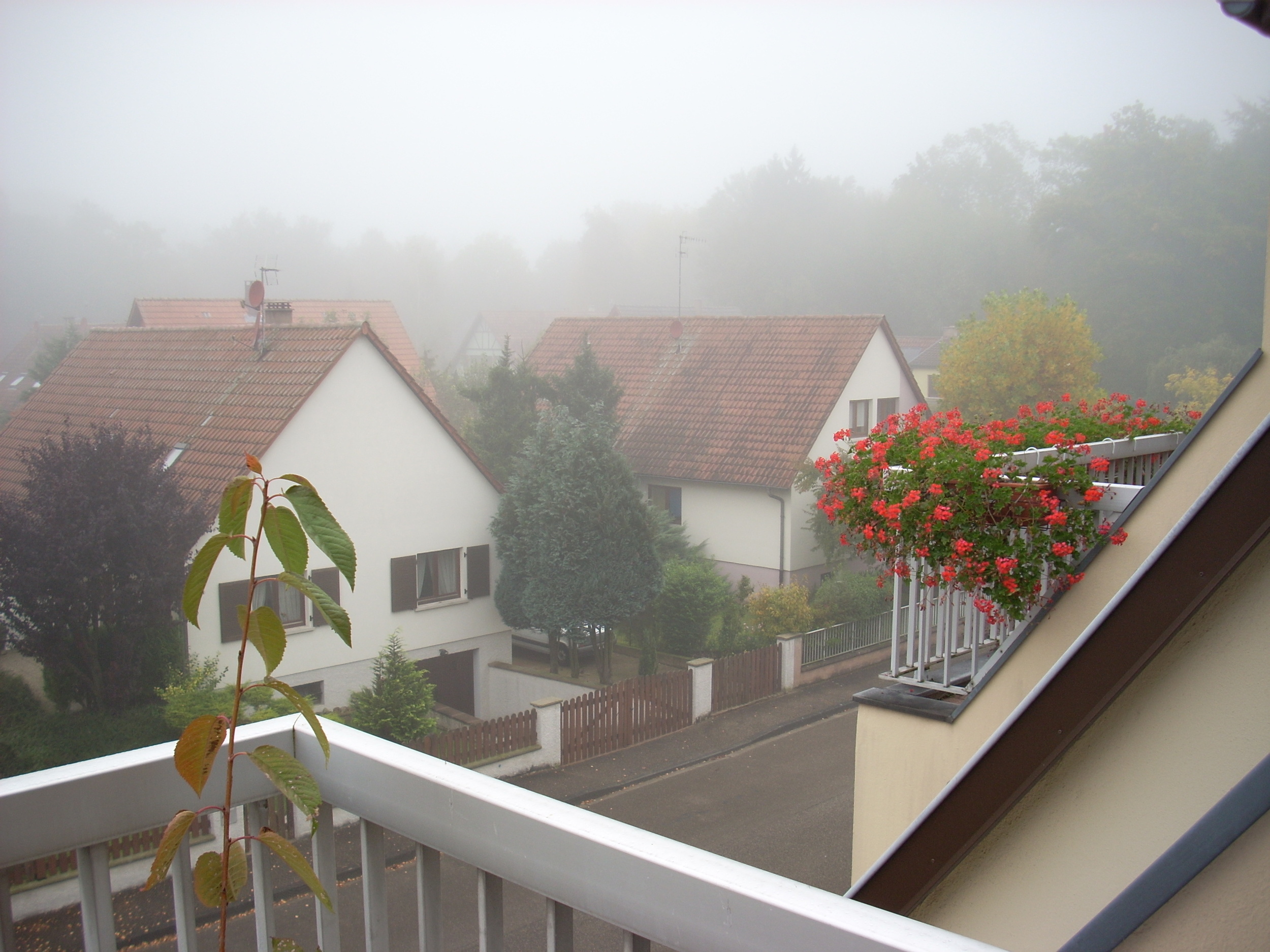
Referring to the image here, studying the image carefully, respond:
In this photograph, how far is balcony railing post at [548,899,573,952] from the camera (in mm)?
427

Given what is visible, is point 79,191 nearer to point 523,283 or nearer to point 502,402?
point 502,402

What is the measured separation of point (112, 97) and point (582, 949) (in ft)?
34.8

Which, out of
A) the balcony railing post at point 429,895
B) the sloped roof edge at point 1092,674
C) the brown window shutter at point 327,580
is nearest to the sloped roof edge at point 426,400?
the brown window shutter at point 327,580

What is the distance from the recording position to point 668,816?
4809 millimetres

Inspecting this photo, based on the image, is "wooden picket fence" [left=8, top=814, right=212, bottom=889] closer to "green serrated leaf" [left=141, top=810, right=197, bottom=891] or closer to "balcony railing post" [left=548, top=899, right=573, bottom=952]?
"green serrated leaf" [left=141, top=810, right=197, bottom=891]

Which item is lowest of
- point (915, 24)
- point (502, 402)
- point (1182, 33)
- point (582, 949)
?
point (582, 949)

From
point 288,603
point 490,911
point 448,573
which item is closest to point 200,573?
point 490,911

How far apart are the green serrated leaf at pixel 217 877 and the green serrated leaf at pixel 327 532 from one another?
7.2 inches

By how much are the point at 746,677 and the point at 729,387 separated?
4034mm

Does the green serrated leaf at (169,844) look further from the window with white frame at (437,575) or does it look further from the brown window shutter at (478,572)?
the brown window shutter at (478,572)

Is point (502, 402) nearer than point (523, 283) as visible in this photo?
Yes

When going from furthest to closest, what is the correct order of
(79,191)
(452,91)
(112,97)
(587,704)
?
(452,91) → (112,97) → (79,191) → (587,704)

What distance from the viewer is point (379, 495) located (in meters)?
5.82

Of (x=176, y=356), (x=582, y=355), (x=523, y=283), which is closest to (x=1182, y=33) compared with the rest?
(x=582, y=355)
